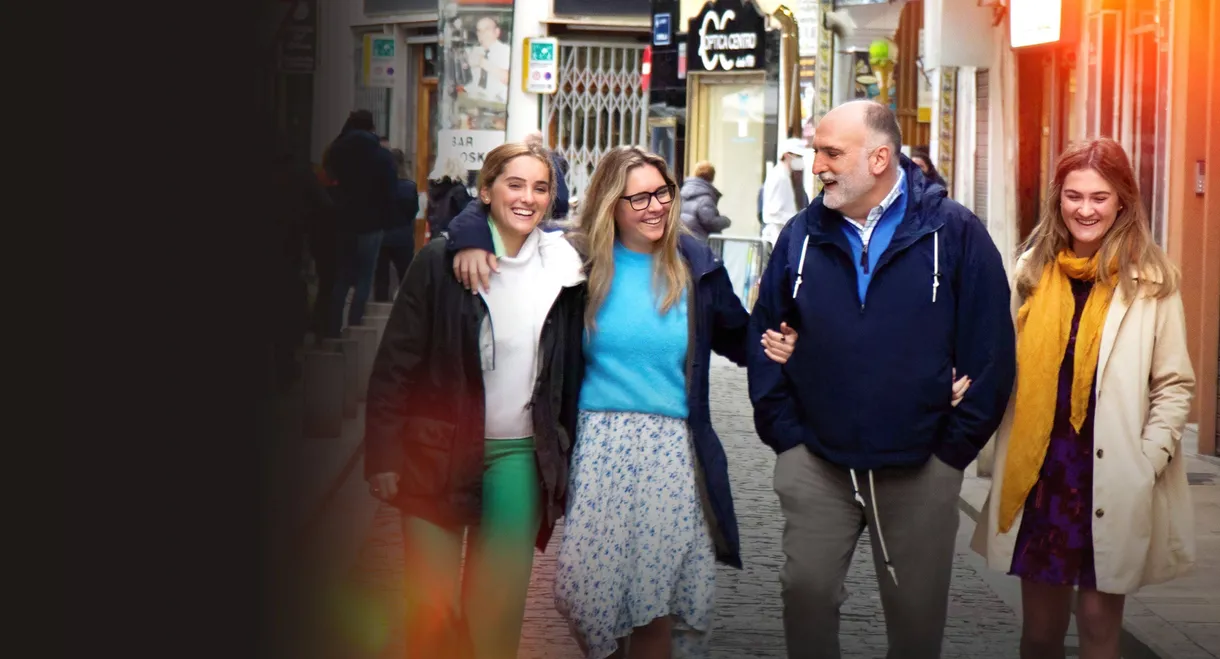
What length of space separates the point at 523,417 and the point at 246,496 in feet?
9.12

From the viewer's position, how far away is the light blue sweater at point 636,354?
4.31m

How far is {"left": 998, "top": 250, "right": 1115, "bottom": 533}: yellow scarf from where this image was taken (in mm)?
4305

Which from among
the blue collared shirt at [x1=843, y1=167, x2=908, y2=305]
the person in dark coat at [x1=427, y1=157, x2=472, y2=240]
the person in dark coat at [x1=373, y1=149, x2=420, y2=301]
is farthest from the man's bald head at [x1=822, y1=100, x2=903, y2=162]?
the person in dark coat at [x1=373, y1=149, x2=420, y2=301]

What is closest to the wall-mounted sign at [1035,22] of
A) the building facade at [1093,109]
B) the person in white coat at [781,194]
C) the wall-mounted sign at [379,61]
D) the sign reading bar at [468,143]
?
the building facade at [1093,109]

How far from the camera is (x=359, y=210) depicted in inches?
608

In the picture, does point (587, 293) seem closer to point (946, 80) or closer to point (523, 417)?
point (523, 417)

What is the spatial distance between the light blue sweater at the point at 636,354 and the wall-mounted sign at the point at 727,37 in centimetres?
2345

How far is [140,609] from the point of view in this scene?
145 cm

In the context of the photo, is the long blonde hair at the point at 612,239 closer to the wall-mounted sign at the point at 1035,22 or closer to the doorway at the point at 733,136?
the wall-mounted sign at the point at 1035,22

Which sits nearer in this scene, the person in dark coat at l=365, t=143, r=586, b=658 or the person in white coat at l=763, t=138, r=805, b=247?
the person in dark coat at l=365, t=143, r=586, b=658

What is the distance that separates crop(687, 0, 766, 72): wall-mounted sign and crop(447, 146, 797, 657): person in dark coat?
76.8 ft

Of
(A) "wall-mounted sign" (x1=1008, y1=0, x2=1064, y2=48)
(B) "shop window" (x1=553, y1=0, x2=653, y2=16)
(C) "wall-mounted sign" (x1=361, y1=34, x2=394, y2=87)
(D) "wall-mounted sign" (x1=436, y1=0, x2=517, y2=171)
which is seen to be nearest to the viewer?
(A) "wall-mounted sign" (x1=1008, y1=0, x2=1064, y2=48)

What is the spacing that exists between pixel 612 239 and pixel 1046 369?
1.17 m

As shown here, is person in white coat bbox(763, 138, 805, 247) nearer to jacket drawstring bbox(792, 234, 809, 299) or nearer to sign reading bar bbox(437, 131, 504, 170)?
sign reading bar bbox(437, 131, 504, 170)
